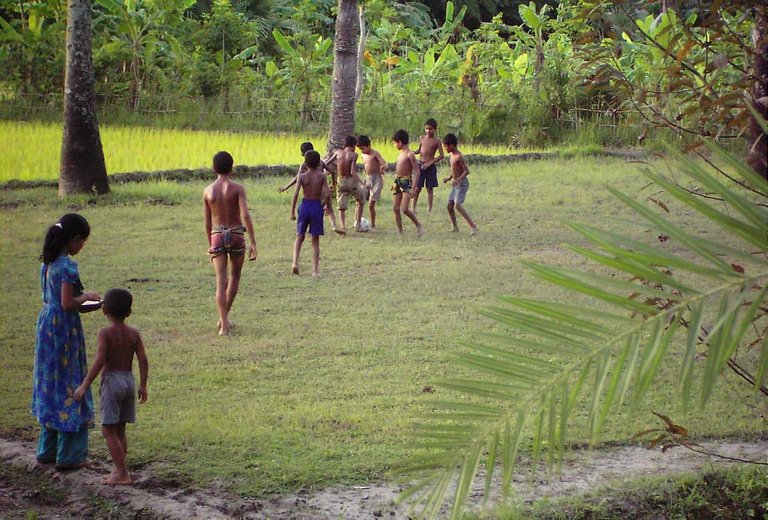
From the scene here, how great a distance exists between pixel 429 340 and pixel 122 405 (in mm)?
3318

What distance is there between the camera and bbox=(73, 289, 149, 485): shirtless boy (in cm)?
490

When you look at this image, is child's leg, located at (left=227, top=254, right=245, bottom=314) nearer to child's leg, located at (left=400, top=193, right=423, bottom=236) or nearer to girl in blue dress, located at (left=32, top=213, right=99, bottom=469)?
girl in blue dress, located at (left=32, top=213, right=99, bottom=469)

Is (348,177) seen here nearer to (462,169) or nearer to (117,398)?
(462,169)

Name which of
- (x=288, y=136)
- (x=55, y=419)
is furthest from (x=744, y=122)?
(x=288, y=136)

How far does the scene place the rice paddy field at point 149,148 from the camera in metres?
15.9

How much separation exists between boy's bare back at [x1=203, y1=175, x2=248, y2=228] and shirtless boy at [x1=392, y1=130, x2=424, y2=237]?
14.3ft

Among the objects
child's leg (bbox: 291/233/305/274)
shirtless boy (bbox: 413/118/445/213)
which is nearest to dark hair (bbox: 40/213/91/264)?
child's leg (bbox: 291/233/305/274)

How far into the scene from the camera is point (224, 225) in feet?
25.9

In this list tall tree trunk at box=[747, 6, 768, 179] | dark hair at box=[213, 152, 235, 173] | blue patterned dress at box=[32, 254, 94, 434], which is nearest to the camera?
tall tree trunk at box=[747, 6, 768, 179]

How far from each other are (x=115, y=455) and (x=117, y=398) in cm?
26

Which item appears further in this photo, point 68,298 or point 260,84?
point 260,84

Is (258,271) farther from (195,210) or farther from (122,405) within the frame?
(122,405)

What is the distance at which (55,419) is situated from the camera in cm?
509

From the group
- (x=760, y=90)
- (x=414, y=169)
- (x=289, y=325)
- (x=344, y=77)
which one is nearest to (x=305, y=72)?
(x=344, y=77)
